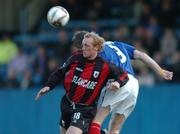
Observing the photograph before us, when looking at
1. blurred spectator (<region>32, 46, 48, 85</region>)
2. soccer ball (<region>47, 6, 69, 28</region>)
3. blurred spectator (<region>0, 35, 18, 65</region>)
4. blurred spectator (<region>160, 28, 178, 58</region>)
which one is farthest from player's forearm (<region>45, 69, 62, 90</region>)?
blurred spectator (<region>0, 35, 18, 65</region>)

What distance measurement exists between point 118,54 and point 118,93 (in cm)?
57

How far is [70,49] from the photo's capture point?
63.0ft

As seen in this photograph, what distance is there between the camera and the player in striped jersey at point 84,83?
12.5m

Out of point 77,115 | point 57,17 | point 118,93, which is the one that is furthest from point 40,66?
point 77,115

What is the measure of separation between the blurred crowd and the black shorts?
4.92m

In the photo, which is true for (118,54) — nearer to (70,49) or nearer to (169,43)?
(169,43)

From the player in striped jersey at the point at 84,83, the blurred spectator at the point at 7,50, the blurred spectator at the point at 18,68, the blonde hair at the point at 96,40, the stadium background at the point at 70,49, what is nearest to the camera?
the blonde hair at the point at 96,40

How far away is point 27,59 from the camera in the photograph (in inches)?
779

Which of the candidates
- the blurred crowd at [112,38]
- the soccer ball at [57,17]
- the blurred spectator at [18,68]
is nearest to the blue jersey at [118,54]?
the soccer ball at [57,17]

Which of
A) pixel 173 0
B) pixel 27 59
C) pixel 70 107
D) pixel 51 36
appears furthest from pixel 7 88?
pixel 70 107

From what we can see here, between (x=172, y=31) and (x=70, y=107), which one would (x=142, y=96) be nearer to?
(x=172, y=31)

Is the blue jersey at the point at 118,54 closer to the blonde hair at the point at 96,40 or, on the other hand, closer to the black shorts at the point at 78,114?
the blonde hair at the point at 96,40

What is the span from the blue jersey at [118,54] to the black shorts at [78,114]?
2.43 ft

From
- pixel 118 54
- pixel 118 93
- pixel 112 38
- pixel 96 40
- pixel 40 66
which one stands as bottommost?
pixel 40 66
